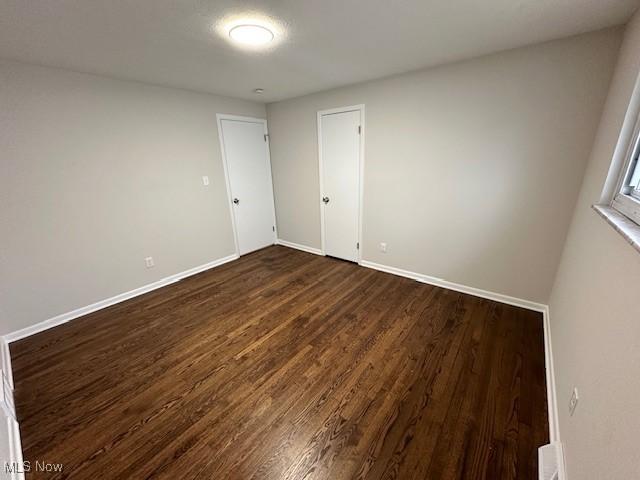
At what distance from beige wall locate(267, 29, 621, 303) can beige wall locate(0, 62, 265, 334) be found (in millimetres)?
1820

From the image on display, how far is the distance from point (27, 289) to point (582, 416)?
156 inches

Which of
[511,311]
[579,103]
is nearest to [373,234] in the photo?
[511,311]

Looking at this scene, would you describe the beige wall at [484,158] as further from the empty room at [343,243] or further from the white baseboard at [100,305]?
the white baseboard at [100,305]

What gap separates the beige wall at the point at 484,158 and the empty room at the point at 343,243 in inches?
0.8

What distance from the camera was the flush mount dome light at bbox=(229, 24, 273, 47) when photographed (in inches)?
64.7

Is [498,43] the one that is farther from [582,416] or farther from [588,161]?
[582,416]

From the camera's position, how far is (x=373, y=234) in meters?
3.43

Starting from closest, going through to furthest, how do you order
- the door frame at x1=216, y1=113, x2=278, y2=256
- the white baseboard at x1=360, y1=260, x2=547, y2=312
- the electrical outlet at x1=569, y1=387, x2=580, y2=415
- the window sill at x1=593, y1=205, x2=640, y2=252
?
1. the window sill at x1=593, y1=205, x2=640, y2=252
2. the electrical outlet at x1=569, y1=387, x2=580, y2=415
3. the white baseboard at x1=360, y1=260, x2=547, y2=312
4. the door frame at x1=216, y1=113, x2=278, y2=256

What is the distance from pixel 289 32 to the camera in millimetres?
1734

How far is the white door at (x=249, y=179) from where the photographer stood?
145 inches

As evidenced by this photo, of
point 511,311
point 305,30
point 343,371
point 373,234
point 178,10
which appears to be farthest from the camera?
point 373,234

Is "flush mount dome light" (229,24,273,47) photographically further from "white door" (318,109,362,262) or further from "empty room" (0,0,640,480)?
"white door" (318,109,362,262)

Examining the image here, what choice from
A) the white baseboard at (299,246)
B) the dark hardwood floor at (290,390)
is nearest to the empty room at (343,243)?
the dark hardwood floor at (290,390)

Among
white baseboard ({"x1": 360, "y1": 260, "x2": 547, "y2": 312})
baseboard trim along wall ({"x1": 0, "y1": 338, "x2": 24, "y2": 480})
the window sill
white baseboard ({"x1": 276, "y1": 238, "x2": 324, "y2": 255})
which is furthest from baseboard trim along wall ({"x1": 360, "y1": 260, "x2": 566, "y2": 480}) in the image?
baseboard trim along wall ({"x1": 0, "y1": 338, "x2": 24, "y2": 480})
